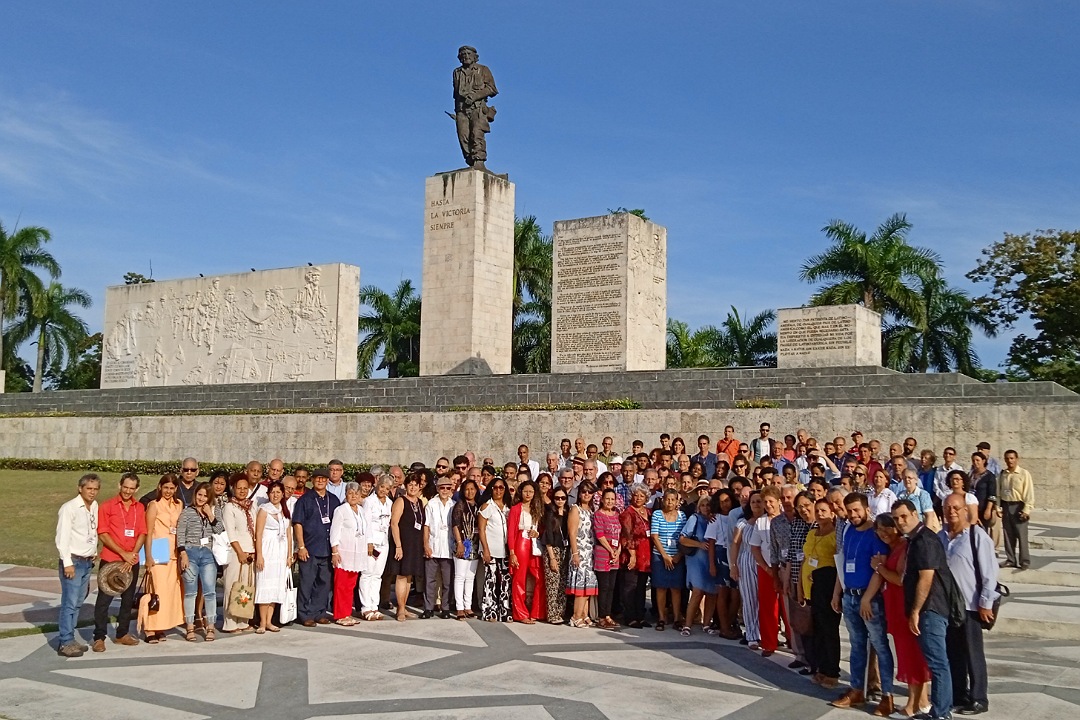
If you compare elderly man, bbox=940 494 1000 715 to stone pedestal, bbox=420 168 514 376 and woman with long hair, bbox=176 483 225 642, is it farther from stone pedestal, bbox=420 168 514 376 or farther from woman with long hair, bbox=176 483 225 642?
stone pedestal, bbox=420 168 514 376

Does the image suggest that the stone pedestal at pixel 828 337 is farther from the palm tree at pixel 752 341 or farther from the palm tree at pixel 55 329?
the palm tree at pixel 55 329

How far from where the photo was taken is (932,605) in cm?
529

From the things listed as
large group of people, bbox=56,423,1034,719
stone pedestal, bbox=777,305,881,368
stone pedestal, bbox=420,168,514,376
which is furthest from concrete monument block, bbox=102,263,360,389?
large group of people, bbox=56,423,1034,719

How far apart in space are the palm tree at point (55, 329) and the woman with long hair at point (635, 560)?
29737 mm

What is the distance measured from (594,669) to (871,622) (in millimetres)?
1838

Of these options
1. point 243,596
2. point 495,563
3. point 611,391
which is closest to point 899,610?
point 495,563

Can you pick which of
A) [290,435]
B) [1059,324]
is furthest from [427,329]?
[1059,324]

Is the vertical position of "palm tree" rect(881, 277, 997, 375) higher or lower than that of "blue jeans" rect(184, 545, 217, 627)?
higher

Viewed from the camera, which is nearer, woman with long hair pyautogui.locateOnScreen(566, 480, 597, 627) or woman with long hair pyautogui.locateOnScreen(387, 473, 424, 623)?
woman with long hair pyautogui.locateOnScreen(566, 480, 597, 627)

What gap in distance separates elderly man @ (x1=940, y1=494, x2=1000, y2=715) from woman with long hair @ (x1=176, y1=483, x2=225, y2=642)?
5.18 metres

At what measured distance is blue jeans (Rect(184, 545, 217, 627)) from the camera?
757 centimetres

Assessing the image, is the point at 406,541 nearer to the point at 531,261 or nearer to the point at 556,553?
the point at 556,553

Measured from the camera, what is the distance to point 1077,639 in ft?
24.4

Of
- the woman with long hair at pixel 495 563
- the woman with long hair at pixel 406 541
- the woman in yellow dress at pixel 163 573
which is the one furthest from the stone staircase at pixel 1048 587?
the woman in yellow dress at pixel 163 573
